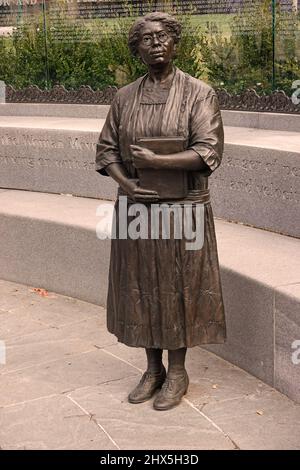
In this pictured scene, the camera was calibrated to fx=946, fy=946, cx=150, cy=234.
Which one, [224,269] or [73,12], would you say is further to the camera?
[73,12]

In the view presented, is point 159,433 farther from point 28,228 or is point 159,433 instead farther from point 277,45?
point 277,45

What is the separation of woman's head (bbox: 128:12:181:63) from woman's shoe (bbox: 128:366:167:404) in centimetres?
178

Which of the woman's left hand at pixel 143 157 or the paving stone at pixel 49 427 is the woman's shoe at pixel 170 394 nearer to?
the paving stone at pixel 49 427

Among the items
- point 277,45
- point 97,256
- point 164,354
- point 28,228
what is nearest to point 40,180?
point 28,228

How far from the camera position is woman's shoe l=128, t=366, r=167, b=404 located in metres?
5.36

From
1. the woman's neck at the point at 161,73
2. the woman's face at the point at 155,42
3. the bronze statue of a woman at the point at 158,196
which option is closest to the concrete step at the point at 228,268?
the bronze statue of a woman at the point at 158,196

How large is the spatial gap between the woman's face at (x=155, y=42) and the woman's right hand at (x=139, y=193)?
0.64 m

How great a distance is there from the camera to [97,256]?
289 inches

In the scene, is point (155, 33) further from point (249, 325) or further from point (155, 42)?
point (249, 325)

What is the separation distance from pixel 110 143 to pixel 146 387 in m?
1.40

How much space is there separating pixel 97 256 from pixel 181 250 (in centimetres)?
236

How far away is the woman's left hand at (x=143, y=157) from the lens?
15.8 feet

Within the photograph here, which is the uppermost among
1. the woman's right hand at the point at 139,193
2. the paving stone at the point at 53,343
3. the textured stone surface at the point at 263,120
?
the woman's right hand at the point at 139,193

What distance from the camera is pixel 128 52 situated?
1134 cm
